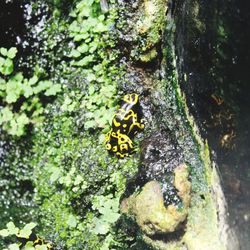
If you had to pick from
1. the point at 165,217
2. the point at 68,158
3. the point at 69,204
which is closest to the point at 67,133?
the point at 68,158

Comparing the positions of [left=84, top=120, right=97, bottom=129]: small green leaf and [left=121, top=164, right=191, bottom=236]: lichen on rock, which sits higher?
[left=84, top=120, right=97, bottom=129]: small green leaf

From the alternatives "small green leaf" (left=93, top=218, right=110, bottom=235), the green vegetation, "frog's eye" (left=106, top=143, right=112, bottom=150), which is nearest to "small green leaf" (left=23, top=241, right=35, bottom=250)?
the green vegetation

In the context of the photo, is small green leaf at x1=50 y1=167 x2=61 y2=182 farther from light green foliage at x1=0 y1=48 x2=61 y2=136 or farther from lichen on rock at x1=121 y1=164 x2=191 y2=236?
lichen on rock at x1=121 y1=164 x2=191 y2=236

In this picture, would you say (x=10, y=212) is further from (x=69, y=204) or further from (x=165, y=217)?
(x=165, y=217)

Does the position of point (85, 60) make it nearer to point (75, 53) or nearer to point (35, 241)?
point (75, 53)

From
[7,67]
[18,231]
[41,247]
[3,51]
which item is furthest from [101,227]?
[3,51]

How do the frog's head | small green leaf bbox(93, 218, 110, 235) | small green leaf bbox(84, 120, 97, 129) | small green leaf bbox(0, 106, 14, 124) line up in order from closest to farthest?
small green leaf bbox(93, 218, 110, 235) < the frog's head < small green leaf bbox(84, 120, 97, 129) < small green leaf bbox(0, 106, 14, 124)

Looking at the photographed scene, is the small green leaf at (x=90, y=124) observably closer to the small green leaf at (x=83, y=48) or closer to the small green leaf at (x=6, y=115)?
the small green leaf at (x=83, y=48)
